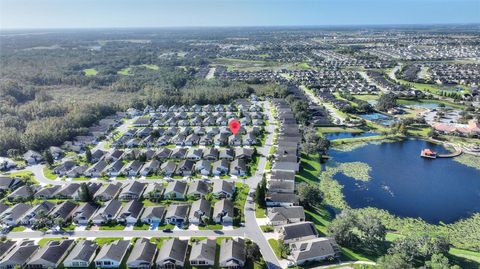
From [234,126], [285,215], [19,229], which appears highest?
[234,126]

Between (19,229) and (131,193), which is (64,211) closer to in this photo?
(19,229)

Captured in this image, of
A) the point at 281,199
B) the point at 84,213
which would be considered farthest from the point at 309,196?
the point at 84,213

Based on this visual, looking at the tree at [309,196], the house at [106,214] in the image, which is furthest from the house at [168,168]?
the tree at [309,196]

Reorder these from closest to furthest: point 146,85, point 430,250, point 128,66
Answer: point 430,250, point 146,85, point 128,66

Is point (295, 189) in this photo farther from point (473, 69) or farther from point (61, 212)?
point (473, 69)

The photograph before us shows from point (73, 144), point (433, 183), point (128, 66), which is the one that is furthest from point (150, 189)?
point (128, 66)

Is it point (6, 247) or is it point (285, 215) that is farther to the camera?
point (285, 215)
